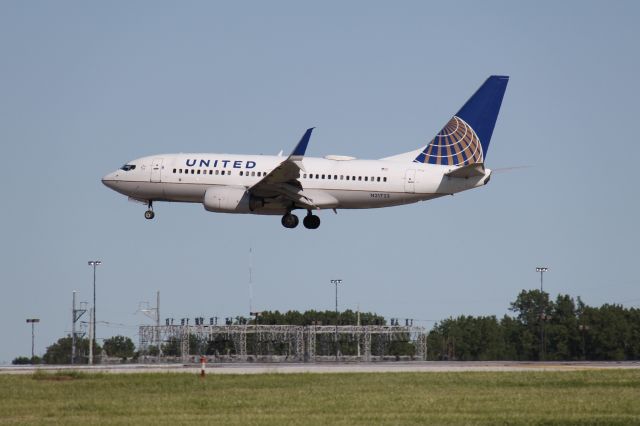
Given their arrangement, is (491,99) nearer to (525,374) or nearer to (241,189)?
(241,189)

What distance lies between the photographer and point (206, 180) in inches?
3460

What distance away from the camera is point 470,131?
91.5 m

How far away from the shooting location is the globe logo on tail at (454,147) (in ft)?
293

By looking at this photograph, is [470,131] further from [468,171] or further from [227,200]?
[227,200]

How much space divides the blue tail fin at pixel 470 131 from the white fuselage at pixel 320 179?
2.55m

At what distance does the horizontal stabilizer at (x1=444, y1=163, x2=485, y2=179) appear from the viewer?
82750mm

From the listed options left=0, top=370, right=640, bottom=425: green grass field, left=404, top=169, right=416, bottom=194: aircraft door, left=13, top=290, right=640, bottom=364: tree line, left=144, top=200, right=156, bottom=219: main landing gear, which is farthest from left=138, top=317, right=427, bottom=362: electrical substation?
left=0, top=370, right=640, bottom=425: green grass field

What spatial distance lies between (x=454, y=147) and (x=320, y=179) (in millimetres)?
9930

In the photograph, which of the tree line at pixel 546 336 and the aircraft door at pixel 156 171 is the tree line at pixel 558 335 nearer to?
the tree line at pixel 546 336

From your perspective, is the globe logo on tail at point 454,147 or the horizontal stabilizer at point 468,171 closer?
the horizontal stabilizer at point 468,171

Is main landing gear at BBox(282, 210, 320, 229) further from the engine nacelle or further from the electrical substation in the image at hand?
the electrical substation

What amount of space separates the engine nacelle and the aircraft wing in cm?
71

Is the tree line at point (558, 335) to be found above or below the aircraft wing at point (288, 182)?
below

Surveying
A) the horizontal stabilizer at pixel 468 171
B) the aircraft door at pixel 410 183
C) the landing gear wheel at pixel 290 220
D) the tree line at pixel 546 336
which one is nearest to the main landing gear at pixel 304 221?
the landing gear wheel at pixel 290 220
